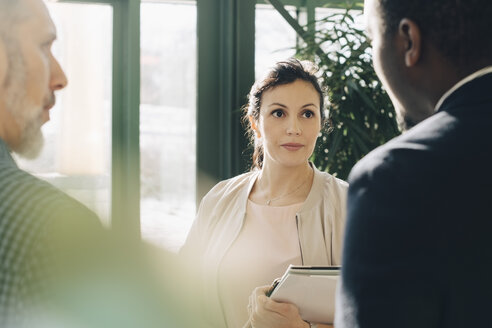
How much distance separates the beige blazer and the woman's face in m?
0.12

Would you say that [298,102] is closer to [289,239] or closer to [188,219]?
[289,239]

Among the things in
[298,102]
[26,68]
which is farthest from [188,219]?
[26,68]

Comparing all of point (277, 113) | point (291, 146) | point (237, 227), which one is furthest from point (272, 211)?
point (277, 113)

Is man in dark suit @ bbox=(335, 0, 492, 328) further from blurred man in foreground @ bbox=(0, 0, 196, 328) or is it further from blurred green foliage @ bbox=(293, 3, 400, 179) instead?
blurred green foliage @ bbox=(293, 3, 400, 179)

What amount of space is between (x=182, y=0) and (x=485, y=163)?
9.93 ft

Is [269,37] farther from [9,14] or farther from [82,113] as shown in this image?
[9,14]

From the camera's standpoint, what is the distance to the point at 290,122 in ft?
7.01

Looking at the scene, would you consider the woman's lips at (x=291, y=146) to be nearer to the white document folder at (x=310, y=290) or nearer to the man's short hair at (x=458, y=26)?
the white document folder at (x=310, y=290)

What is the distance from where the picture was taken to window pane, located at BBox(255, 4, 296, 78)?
3.53m

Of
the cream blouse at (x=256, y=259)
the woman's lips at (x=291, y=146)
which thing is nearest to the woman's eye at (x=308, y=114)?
the woman's lips at (x=291, y=146)

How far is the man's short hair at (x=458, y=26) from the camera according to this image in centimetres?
73

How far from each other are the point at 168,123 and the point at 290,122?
150 centimetres

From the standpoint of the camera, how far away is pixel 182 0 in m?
3.46

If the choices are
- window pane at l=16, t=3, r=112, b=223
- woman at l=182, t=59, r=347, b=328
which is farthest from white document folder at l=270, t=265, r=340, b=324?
window pane at l=16, t=3, r=112, b=223
